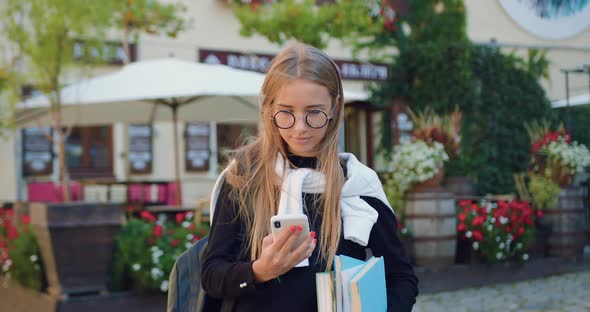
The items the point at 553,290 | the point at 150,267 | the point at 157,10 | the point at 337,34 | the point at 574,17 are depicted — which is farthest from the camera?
the point at 157,10

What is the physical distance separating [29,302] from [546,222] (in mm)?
4926

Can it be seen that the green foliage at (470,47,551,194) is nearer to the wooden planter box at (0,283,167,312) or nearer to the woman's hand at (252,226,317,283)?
the wooden planter box at (0,283,167,312)

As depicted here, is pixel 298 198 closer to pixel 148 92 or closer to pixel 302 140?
pixel 302 140

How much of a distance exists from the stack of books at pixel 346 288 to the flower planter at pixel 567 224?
245 inches

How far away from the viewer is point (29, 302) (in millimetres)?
5457

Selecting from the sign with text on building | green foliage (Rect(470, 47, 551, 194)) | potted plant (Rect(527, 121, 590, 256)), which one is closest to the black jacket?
potted plant (Rect(527, 121, 590, 256))

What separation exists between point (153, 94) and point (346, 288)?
19.8ft

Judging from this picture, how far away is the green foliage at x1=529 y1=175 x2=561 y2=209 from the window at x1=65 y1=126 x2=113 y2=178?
950cm

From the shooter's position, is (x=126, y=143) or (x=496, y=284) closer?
(x=496, y=284)

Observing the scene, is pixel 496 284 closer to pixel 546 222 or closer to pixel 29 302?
pixel 546 222

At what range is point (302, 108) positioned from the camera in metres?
1.61

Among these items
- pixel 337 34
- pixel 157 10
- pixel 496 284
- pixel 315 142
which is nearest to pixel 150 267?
pixel 496 284

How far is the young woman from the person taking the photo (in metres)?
1.62

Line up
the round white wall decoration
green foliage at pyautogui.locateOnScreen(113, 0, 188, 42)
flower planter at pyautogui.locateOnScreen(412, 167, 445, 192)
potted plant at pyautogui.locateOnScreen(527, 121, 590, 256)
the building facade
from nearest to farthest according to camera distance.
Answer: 1. the round white wall decoration
2. flower planter at pyautogui.locateOnScreen(412, 167, 445, 192)
3. potted plant at pyautogui.locateOnScreen(527, 121, 590, 256)
4. green foliage at pyautogui.locateOnScreen(113, 0, 188, 42)
5. the building facade
